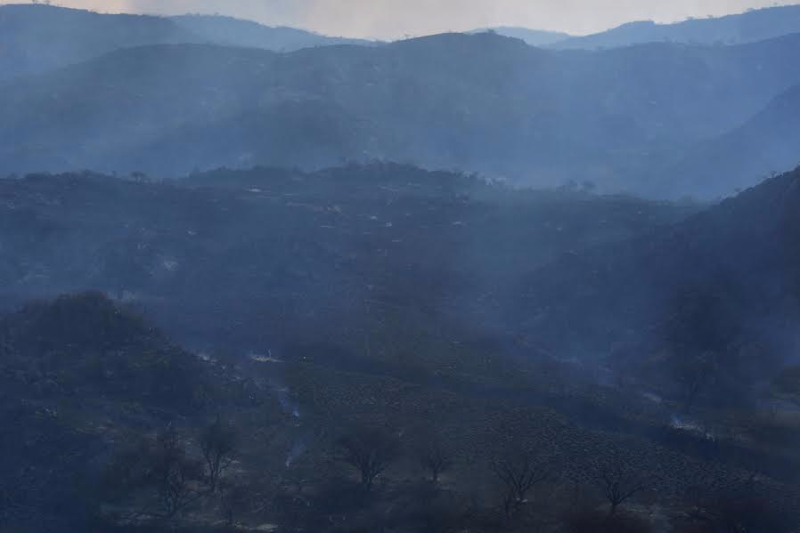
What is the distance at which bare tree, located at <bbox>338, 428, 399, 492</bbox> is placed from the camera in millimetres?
41188

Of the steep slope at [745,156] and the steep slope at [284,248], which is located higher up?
the steep slope at [745,156]

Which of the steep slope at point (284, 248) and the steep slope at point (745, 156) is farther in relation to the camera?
the steep slope at point (745, 156)

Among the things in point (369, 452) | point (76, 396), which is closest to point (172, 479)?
point (369, 452)

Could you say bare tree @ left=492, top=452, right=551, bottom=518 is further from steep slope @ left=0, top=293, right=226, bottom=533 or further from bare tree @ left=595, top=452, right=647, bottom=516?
steep slope @ left=0, top=293, right=226, bottom=533

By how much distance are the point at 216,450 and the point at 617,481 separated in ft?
75.7

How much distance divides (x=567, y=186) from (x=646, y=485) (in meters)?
118

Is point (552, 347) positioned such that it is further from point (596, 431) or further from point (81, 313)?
point (81, 313)

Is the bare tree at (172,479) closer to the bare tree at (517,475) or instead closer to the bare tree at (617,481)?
the bare tree at (517,475)

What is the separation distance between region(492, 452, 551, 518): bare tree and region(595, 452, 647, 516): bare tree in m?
3.27

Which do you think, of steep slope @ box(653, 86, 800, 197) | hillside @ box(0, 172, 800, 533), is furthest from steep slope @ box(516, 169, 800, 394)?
steep slope @ box(653, 86, 800, 197)

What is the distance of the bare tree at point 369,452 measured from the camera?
41.2 meters

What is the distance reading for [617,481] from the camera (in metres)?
39.7

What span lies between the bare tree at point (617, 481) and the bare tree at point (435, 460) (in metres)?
9.08

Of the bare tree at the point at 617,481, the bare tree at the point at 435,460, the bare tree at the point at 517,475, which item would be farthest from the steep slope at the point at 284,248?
the bare tree at the point at 617,481
